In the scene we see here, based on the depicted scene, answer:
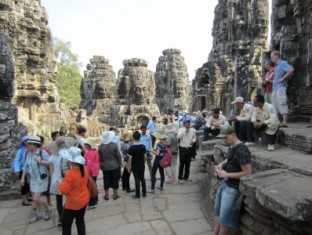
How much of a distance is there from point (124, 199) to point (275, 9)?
6.99 meters

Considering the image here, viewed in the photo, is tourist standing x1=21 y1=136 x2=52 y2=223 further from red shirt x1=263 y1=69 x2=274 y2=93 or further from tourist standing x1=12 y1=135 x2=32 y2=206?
red shirt x1=263 y1=69 x2=274 y2=93

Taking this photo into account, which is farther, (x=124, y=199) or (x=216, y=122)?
(x=216, y=122)

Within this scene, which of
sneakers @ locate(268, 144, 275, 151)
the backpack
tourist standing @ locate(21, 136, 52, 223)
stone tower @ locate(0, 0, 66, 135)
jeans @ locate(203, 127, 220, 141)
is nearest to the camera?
sneakers @ locate(268, 144, 275, 151)

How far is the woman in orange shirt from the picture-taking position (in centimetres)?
390

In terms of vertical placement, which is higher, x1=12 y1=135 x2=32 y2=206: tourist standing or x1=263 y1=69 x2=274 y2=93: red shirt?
x1=263 y1=69 x2=274 y2=93: red shirt

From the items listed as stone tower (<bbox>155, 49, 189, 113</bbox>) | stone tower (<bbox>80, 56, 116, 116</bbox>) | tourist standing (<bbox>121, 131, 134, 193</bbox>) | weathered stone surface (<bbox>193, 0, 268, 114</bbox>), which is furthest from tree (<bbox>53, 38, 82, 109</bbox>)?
tourist standing (<bbox>121, 131, 134, 193</bbox>)

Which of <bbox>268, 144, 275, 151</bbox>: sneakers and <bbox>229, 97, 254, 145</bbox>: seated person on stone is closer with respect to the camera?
<bbox>268, 144, 275, 151</bbox>: sneakers

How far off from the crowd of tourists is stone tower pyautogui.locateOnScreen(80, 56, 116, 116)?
31.5m

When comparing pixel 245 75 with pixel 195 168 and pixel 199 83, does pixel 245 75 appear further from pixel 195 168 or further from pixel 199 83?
pixel 199 83

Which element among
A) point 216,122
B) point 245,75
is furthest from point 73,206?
point 245,75

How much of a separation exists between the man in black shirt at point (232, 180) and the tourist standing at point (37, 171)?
10.7ft

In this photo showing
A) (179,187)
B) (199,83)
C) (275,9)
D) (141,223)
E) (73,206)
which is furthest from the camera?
(199,83)

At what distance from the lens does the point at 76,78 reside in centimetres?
4938

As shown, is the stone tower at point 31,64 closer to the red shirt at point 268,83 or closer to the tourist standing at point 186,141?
the tourist standing at point 186,141
